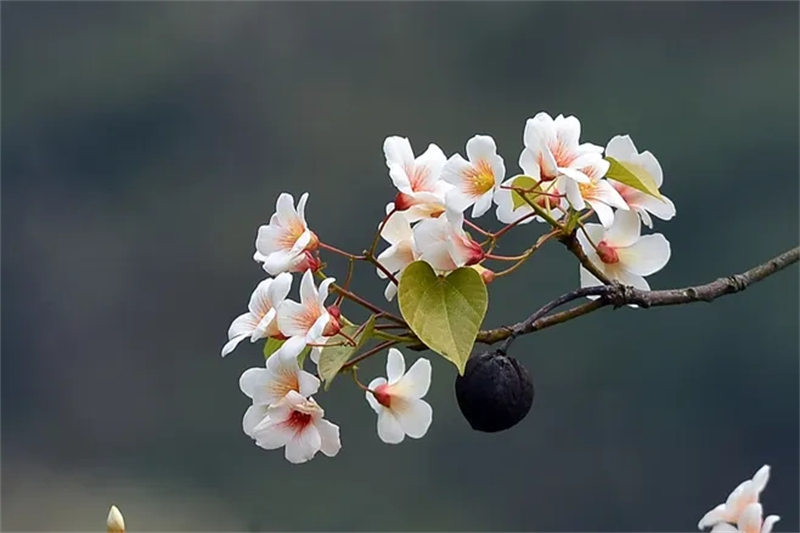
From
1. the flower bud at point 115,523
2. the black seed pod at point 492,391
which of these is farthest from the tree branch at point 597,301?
the flower bud at point 115,523

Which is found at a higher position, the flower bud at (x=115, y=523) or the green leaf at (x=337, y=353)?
the green leaf at (x=337, y=353)

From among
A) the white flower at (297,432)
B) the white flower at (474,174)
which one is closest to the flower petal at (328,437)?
the white flower at (297,432)

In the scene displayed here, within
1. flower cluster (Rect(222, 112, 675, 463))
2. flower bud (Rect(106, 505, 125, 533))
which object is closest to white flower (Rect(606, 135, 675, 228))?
flower cluster (Rect(222, 112, 675, 463))

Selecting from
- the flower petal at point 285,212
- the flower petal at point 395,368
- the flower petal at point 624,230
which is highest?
the flower petal at point 285,212

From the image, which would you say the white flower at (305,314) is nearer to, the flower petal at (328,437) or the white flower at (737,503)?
the flower petal at (328,437)

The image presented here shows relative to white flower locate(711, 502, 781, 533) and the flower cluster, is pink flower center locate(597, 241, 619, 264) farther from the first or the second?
white flower locate(711, 502, 781, 533)

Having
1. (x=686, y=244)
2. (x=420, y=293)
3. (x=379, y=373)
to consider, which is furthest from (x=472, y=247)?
(x=686, y=244)
